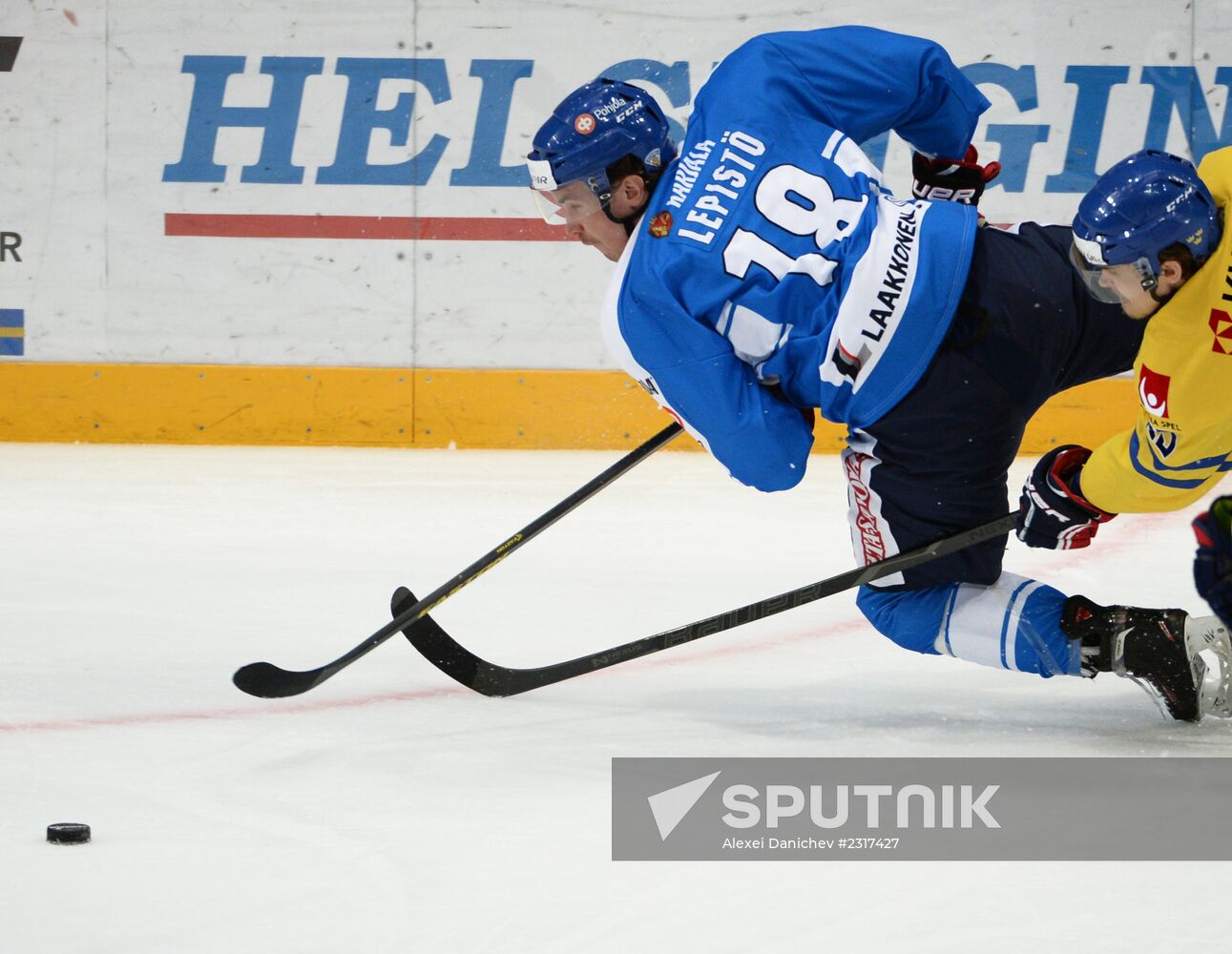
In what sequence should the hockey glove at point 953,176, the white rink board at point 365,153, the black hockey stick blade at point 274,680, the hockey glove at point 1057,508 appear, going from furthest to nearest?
1. the white rink board at point 365,153
2. the hockey glove at point 953,176
3. the black hockey stick blade at point 274,680
4. the hockey glove at point 1057,508

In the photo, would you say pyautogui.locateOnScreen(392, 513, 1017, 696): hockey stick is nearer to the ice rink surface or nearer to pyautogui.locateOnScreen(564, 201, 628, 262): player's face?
the ice rink surface

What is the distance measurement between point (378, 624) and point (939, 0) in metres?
4.22

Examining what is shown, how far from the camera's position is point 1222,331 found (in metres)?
1.81

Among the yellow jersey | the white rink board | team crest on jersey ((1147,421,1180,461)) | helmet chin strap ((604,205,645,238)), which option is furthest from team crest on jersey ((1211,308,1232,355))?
the white rink board

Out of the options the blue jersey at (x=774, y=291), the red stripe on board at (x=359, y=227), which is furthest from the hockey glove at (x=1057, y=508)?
the red stripe on board at (x=359, y=227)

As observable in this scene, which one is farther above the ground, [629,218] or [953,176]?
[953,176]

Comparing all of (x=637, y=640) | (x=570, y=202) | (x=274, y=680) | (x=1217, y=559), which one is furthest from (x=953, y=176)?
(x=274, y=680)

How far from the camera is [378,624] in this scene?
3098 millimetres

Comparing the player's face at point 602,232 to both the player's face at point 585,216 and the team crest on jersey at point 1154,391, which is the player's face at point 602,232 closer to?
the player's face at point 585,216

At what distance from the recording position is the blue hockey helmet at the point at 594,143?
7.42 ft

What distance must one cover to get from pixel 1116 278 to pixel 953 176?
0.86 metres

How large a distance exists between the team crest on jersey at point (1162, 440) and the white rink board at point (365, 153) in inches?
174

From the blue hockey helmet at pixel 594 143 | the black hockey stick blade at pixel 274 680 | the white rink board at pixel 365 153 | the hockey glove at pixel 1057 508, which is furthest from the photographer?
the white rink board at pixel 365 153

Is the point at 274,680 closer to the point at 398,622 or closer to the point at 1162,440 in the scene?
the point at 398,622
